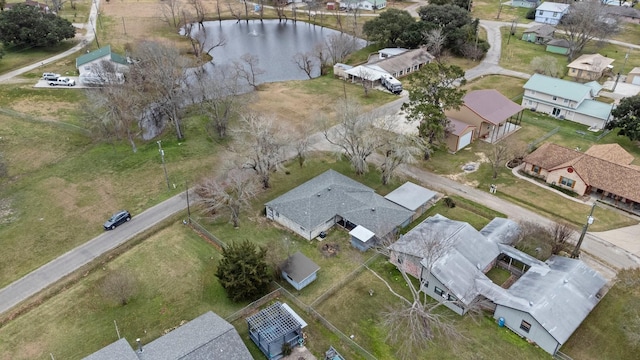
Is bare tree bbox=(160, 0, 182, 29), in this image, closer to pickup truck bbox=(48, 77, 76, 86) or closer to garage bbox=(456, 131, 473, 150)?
pickup truck bbox=(48, 77, 76, 86)

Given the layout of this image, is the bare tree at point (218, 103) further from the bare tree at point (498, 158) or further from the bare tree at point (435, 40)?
the bare tree at point (435, 40)

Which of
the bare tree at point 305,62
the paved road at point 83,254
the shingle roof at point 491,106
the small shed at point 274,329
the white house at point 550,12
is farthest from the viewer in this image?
the white house at point 550,12

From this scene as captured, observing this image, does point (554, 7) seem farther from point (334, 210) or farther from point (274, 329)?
point (274, 329)

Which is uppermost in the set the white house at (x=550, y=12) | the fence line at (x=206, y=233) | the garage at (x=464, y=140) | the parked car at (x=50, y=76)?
the white house at (x=550, y=12)

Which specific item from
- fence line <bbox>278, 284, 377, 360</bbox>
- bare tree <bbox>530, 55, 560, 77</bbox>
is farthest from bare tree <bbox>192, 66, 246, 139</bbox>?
bare tree <bbox>530, 55, 560, 77</bbox>

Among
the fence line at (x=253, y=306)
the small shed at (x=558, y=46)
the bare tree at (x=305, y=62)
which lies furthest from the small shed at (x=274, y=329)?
the small shed at (x=558, y=46)

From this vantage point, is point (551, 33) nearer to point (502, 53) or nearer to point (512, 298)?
point (502, 53)
